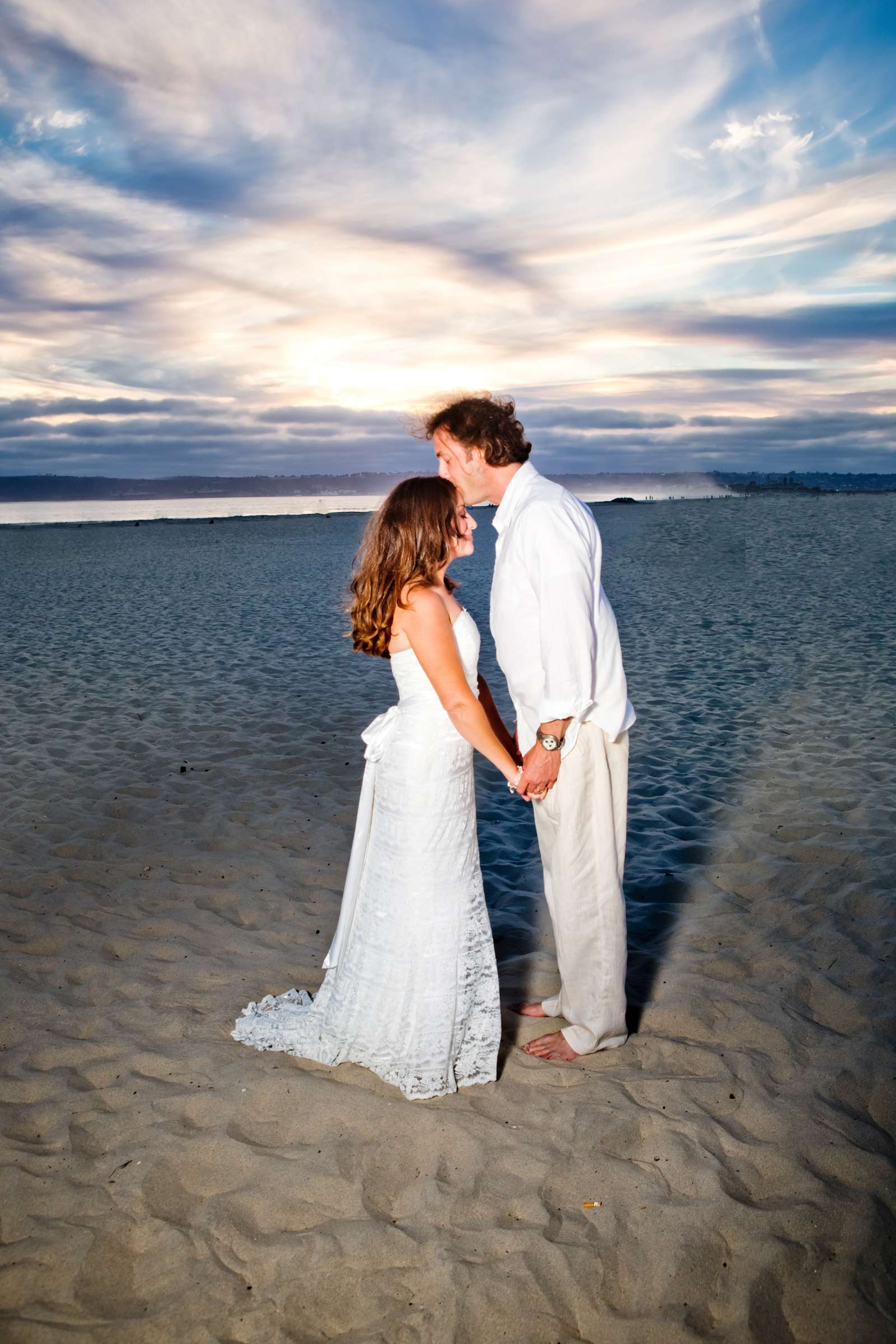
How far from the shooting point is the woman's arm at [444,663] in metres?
3.41

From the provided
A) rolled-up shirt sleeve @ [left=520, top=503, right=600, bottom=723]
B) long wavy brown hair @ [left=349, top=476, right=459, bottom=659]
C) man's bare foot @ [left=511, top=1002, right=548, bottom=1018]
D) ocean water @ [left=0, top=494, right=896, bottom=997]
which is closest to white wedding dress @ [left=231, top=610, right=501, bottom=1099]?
long wavy brown hair @ [left=349, top=476, right=459, bottom=659]

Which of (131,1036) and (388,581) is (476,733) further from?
(131,1036)

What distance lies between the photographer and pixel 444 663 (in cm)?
342

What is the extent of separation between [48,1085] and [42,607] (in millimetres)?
18072

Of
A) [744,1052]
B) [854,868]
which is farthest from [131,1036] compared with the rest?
[854,868]

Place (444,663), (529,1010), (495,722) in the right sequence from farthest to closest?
(529,1010), (495,722), (444,663)

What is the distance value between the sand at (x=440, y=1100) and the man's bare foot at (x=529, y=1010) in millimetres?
49

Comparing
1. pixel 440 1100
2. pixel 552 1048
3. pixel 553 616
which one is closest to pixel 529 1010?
pixel 552 1048

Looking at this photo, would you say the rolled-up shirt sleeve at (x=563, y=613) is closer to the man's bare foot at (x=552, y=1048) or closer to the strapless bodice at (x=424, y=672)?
the strapless bodice at (x=424, y=672)

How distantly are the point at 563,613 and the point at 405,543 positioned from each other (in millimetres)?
643

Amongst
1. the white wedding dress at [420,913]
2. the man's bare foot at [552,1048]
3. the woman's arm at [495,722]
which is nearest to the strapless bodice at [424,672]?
the white wedding dress at [420,913]

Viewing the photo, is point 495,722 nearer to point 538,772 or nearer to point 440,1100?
point 538,772

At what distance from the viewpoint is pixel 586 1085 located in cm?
385

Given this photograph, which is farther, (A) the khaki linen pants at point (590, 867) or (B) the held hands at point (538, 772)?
(A) the khaki linen pants at point (590, 867)
